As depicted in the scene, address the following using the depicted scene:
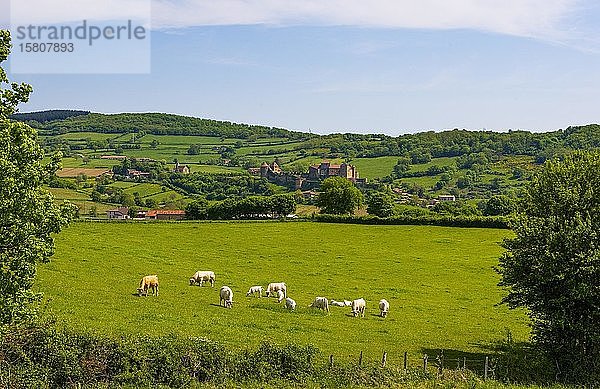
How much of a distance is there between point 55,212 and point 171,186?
471ft

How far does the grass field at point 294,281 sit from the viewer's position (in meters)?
30.5

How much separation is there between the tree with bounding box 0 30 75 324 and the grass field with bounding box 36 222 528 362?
27.4ft

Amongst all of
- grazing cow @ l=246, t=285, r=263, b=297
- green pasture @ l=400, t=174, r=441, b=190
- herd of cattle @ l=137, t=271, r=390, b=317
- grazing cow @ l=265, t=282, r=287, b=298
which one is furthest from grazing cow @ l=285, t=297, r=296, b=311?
green pasture @ l=400, t=174, r=441, b=190

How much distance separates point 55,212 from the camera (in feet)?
66.0

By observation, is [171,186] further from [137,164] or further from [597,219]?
[597,219]

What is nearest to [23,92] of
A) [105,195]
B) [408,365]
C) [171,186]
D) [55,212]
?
[55,212]

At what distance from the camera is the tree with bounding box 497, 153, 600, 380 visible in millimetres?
24625

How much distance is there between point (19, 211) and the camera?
61.0ft

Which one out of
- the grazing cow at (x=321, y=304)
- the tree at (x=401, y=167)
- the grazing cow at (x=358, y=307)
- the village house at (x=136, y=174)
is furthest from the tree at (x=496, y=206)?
the village house at (x=136, y=174)

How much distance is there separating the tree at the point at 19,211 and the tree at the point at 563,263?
1911cm

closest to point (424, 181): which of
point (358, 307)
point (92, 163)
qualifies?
point (92, 163)

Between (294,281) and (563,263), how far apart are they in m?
24.9

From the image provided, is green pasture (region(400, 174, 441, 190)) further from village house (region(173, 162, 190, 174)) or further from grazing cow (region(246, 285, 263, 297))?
grazing cow (region(246, 285, 263, 297))

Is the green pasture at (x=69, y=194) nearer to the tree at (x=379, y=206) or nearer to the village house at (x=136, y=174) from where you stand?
the village house at (x=136, y=174)
